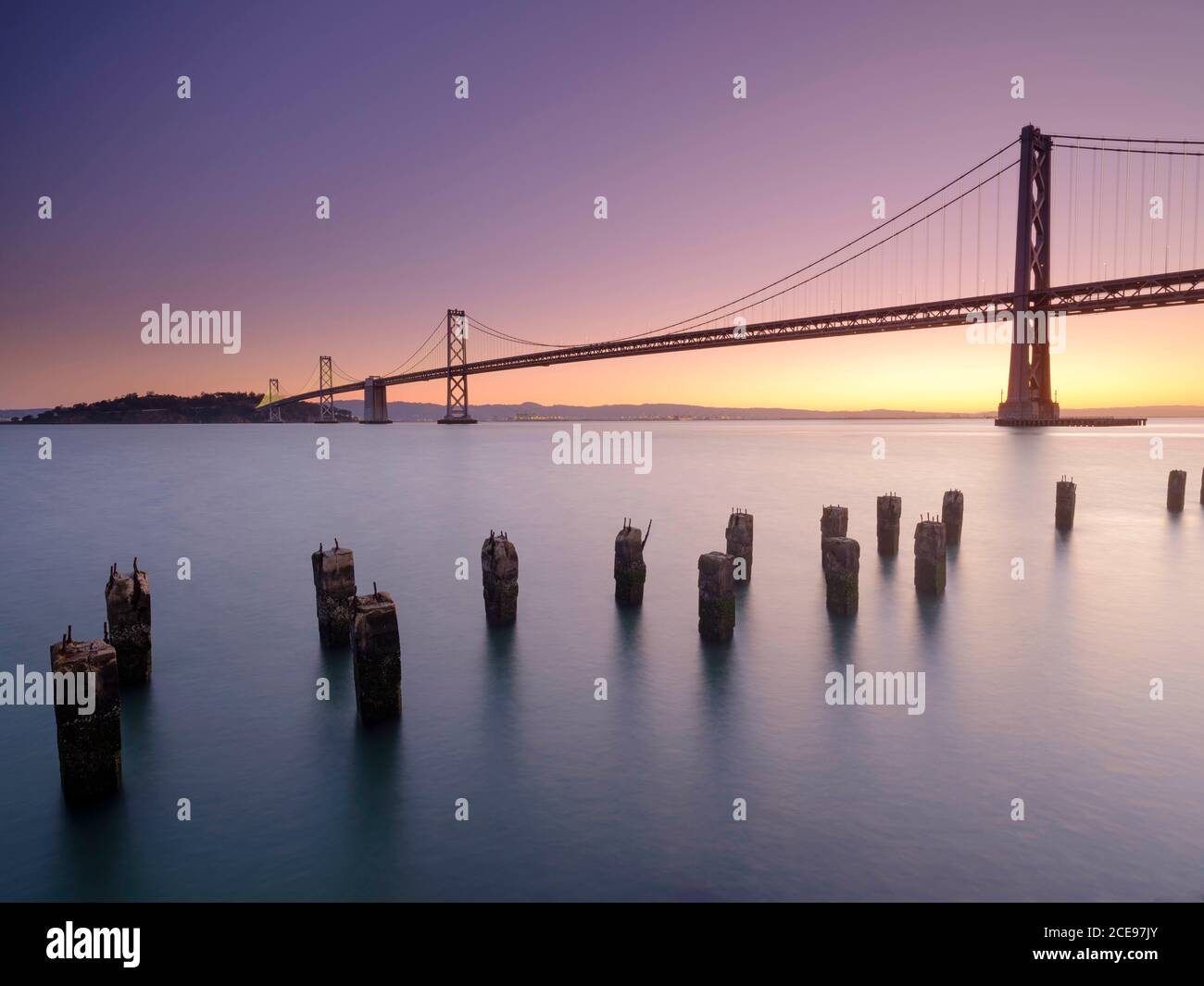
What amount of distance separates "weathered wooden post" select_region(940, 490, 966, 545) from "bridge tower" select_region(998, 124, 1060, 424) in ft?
204

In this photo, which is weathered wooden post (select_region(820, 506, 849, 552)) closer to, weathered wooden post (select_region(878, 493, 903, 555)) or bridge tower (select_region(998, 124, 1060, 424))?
weathered wooden post (select_region(878, 493, 903, 555))

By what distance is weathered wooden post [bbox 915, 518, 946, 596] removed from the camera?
12148mm

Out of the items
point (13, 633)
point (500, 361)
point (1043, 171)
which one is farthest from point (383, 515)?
point (1043, 171)

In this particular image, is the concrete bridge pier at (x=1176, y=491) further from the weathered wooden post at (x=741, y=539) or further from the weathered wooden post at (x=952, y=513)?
the weathered wooden post at (x=741, y=539)

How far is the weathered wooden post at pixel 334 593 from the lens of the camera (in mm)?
9070

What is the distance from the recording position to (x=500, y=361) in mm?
92688

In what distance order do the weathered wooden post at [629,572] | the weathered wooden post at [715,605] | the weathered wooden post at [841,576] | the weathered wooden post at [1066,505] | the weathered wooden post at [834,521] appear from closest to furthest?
the weathered wooden post at [715,605], the weathered wooden post at [841,576], the weathered wooden post at [629,572], the weathered wooden post at [834,521], the weathered wooden post at [1066,505]

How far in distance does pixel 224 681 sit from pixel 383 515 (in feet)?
51.8

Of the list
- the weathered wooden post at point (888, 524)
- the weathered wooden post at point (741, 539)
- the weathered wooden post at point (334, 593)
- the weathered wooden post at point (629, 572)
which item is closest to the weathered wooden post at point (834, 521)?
the weathered wooden post at point (741, 539)

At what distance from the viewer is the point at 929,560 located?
12.4m

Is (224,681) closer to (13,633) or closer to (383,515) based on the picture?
(13,633)

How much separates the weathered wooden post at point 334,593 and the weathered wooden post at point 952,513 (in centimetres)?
1188

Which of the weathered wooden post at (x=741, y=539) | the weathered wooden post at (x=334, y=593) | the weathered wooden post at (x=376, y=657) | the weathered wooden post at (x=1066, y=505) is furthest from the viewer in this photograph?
the weathered wooden post at (x=1066, y=505)

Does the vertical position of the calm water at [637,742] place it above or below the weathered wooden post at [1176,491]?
below
